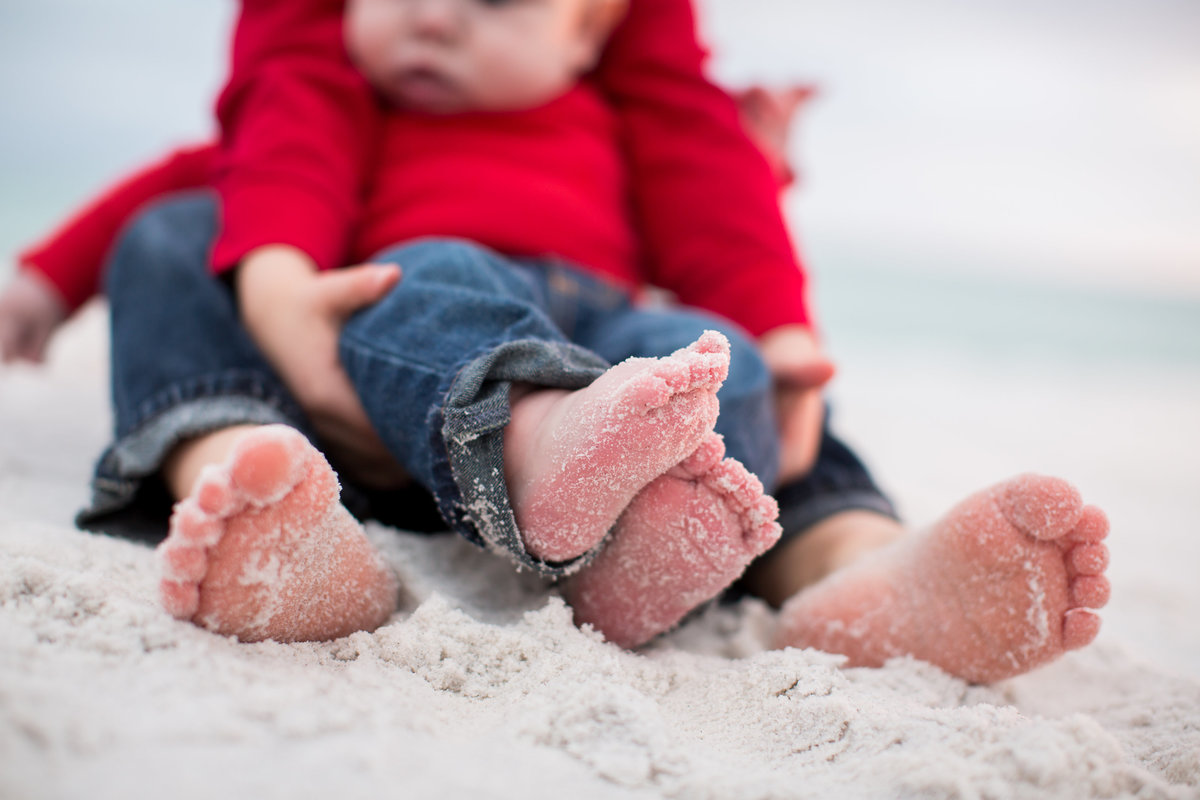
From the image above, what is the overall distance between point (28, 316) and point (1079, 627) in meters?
1.44

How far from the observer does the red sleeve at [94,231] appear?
1224 mm

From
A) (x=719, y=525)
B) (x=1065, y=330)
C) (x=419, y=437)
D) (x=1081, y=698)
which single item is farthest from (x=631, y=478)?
(x=1065, y=330)

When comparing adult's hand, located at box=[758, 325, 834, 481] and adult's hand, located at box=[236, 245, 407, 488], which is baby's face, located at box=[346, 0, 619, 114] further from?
adult's hand, located at box=[758, 325, 834, 481]

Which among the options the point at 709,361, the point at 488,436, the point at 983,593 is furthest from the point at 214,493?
the point at 983,593

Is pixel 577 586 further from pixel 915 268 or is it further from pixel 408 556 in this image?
pixel 915 268

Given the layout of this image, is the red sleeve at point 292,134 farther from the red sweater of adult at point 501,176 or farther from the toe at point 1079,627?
the toe at point 1079,627

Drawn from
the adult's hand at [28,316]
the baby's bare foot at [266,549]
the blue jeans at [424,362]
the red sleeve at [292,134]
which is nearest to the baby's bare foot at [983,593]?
the blue jeans at [424,362]

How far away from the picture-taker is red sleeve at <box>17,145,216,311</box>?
4.01 feet

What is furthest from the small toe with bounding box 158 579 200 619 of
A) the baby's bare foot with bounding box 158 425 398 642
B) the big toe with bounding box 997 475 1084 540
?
the big toe with bounding box 997 475 1084 540

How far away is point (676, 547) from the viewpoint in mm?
605

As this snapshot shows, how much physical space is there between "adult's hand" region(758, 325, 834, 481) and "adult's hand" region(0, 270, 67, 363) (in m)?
1.11

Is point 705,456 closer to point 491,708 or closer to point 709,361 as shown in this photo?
point 709,361

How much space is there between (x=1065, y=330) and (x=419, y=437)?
6129 millimetres

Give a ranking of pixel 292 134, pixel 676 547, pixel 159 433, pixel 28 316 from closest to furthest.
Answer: pixel 676 547 < pixel 159 433 < pixel 292 134 < pixel 28 316
